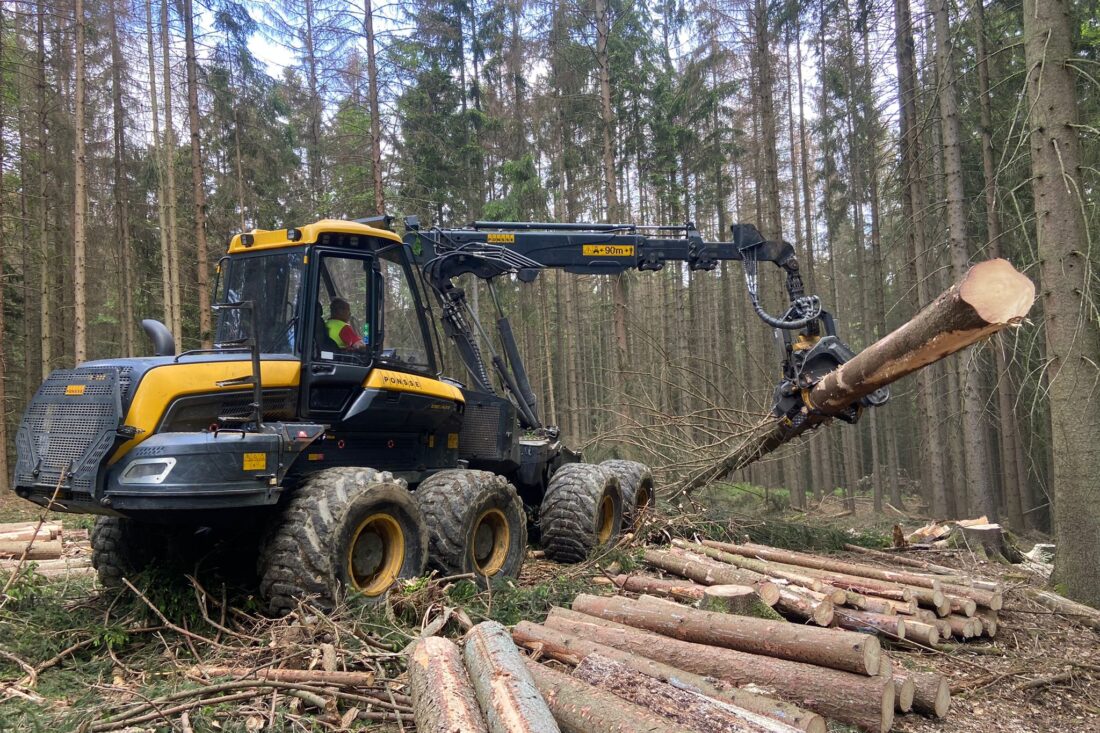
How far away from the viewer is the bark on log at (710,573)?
5.45 m

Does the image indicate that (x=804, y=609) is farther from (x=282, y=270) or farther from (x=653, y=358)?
(x=653, y=358)

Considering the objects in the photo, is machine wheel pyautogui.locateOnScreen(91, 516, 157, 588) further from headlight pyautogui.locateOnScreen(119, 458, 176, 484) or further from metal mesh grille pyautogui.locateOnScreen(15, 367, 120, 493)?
headlight pyautogui.locateOnScreen(119, 458, 176, 484)

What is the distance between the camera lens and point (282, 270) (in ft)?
19.4

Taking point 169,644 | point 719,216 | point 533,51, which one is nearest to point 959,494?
point 719,216

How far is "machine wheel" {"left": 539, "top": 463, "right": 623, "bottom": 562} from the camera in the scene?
24.7 feet

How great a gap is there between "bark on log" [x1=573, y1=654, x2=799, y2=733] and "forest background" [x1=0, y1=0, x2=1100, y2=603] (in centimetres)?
589

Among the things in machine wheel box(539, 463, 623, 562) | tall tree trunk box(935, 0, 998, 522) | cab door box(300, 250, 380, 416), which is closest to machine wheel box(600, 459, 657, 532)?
machine wheel box(539, 463, 623, 562)

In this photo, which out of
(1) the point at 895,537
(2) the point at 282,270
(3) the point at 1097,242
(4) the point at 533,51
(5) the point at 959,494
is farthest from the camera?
(4) the point at 533,51

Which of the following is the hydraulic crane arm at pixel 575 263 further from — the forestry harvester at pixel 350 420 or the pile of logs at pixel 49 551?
the pile of logs at pixel 49 551

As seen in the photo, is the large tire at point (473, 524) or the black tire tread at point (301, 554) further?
the large tire at point (473, 524)

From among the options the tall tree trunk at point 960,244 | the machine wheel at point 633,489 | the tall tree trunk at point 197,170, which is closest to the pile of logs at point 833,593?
the machine wheel at point 633,489

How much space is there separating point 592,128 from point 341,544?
18.2m

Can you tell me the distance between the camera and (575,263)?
8195 millimetres

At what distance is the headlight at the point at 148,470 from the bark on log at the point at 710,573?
4159 mm
